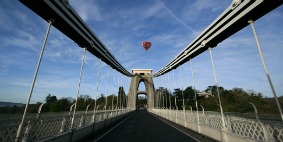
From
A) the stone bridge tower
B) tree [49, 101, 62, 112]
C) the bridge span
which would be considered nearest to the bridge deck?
the bridge span

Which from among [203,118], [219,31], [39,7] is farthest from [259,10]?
[39,7]

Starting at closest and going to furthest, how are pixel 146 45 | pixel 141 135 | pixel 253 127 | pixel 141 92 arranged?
1. pixel 253 127
2. pixel 141 135
3. pixel 146 45
4. pixel 141 92

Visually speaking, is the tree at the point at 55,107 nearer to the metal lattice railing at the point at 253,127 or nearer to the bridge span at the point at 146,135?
the bridge span at the point at 146,135

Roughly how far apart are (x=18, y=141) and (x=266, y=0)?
30.2ft

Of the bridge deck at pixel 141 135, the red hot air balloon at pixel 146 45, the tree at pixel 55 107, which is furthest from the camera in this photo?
the tree at pixel 55 107

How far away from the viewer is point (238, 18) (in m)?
5.21

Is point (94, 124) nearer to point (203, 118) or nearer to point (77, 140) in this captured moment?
point (77, 140)

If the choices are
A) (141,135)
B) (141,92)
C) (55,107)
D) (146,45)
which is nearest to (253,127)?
(141,135)

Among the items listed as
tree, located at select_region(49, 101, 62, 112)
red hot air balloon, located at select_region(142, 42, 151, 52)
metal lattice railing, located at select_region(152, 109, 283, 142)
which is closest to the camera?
metal lattice railing, located at select_region(152, 109, 283, 142)

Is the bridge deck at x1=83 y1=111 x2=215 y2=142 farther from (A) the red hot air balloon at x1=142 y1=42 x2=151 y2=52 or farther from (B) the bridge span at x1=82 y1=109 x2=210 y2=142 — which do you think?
(A) the red hot air balloon at x1=142 y1=42 x2=151 y2=52

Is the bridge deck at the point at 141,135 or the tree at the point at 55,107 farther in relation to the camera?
the tree at the point at 55,107

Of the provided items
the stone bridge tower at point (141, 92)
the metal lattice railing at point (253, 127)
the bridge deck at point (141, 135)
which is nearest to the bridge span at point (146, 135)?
the bridge deck at point (141, 135)

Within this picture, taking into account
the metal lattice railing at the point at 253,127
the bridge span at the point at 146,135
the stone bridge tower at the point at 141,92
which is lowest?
the bridge span at the point at 146,135

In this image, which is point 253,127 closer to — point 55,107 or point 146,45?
point 146,45
